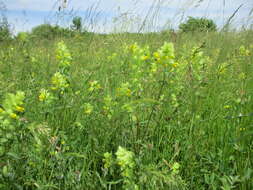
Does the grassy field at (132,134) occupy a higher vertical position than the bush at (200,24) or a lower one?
lower

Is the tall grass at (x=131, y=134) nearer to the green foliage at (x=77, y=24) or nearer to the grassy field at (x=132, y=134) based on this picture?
the grassy field at (x=132, y=134)

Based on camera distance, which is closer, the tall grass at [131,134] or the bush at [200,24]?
the tall grass at [131,134]

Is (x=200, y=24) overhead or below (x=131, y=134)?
overhead

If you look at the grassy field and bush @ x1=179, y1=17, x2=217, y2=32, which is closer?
the grassy field

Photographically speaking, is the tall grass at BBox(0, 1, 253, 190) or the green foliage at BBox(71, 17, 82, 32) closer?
the tall grass at BBox(0, 1, 253, 190)

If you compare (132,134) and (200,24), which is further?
(200,24)

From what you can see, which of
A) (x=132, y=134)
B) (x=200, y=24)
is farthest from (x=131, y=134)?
(x=200, y=24)

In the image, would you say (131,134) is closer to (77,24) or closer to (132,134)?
(132,134)

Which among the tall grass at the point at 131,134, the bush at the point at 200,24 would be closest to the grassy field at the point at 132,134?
the tall grass at the point at 131,134

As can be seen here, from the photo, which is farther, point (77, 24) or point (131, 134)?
point (77, 24)

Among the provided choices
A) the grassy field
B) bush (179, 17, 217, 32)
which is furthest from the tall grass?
bush (179, 17, 217, 32)

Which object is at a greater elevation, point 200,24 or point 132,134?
point 200,24

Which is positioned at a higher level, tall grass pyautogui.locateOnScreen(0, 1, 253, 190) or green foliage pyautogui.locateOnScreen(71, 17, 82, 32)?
green foliage pyautogui.locateOnScreen(71, 17, 82, 32)

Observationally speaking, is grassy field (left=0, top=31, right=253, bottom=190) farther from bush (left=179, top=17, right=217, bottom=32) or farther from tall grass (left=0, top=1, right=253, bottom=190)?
bush (left=179, top=17, right=217, bottom=32)
